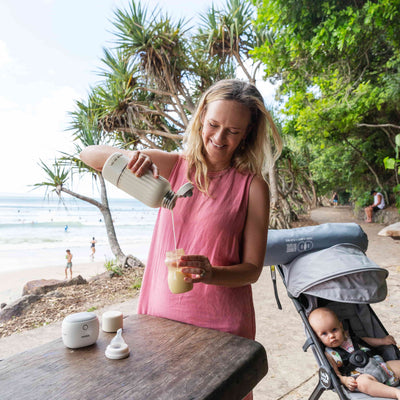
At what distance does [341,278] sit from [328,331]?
0.30 metres

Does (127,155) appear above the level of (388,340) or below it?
above

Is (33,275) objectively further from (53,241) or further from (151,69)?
(53,241)

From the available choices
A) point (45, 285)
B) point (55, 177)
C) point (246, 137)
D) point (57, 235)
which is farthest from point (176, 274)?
point (57, 235)

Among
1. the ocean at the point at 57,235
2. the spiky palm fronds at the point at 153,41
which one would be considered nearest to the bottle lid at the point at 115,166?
the spiky palm fronds at the point at 153,41

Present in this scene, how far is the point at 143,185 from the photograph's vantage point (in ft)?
3.18

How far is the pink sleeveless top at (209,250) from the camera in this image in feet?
3.44

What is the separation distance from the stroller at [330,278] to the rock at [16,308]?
3.81m

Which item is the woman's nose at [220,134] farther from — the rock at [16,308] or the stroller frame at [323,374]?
the rock at [16,308]

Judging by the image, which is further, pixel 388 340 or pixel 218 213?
pixel 388 340

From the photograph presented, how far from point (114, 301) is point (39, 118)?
151 feet

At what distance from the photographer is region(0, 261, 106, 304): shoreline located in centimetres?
814

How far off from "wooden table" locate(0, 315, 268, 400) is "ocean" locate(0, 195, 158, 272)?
341 inches

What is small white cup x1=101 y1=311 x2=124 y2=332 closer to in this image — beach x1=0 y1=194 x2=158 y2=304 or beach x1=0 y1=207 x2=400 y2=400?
beach x1=0 y1=207 x2=400 y2=400

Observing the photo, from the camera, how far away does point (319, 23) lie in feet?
17.4
